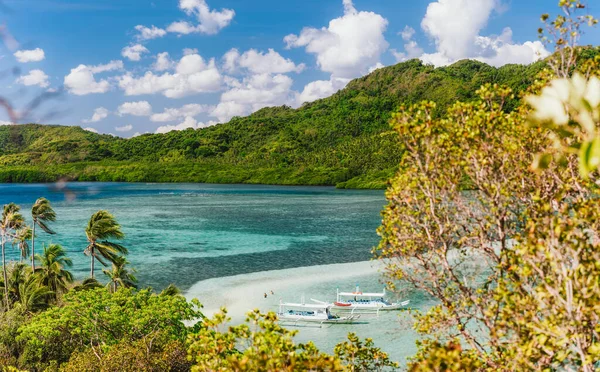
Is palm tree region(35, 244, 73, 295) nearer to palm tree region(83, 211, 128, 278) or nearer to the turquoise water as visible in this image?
palm tree region(83, 211, 128, 278)

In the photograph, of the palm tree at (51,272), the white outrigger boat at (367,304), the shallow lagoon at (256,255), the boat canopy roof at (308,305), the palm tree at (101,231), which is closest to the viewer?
the palm tree at (51,272)

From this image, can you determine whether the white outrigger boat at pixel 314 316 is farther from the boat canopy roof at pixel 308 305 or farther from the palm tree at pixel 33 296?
the palm tree at pixel 33 296

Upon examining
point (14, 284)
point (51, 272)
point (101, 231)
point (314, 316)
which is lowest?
point (314, 316)

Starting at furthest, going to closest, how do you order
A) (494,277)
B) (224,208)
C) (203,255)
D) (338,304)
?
(224,208) → (203,255) → (338,304) → (494,277)

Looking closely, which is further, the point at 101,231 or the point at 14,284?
the point at 101,231

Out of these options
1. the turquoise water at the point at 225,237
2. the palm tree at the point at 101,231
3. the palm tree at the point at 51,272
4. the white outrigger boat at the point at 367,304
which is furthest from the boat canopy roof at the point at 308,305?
the palm tree at the point at 51,272

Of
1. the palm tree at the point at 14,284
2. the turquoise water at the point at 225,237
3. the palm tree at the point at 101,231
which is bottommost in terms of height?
the turquoise water at the point at 225,237

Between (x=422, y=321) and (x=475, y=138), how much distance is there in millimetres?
3578

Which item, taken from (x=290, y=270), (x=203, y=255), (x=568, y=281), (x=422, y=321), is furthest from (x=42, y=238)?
(x=568, y=281)

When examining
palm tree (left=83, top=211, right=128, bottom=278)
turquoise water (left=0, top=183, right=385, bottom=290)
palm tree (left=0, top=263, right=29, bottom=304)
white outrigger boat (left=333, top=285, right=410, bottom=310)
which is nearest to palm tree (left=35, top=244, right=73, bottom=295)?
palm tree (left=0, top=263, right=29, bottom=304)

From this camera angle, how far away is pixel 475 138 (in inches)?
354

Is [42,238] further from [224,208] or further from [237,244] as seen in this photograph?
[224,208]

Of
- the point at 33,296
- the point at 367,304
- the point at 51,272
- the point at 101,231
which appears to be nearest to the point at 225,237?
the point at 367,304

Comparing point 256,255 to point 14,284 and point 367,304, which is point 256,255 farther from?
point 14,284
